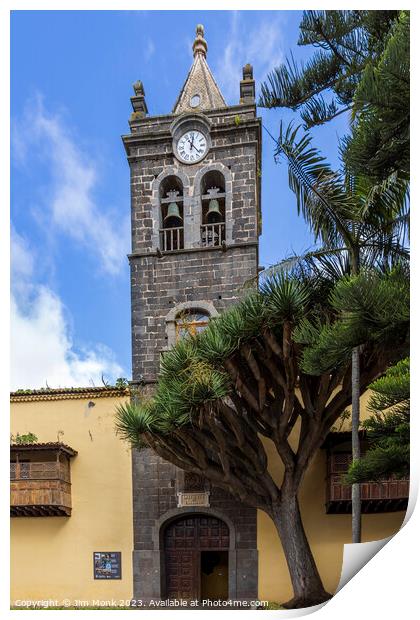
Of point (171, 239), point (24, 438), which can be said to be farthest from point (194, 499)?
point (171, 239)

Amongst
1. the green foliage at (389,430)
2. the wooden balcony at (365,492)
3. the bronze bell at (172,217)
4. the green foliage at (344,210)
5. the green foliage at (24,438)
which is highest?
the bronze bell at (172,217)

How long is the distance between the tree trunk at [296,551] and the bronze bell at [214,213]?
528 cm

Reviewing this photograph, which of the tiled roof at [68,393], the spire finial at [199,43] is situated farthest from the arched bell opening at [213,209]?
the spire finial at [199,43]

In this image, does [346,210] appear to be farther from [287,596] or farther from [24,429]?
[24,429]

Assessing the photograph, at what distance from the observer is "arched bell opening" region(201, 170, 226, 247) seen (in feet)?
37.6

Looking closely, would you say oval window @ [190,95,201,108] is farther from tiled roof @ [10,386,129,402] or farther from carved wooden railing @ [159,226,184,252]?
tiled roof @ [10,386,129,402]

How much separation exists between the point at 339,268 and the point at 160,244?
15.4ft

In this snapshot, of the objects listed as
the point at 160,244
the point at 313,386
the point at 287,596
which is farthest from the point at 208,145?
the point at 287,596

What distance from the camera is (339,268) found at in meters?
7.71

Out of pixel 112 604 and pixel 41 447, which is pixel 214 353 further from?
pixel 41 447

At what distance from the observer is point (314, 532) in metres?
9.26

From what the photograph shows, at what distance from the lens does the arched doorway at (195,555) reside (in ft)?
34.0

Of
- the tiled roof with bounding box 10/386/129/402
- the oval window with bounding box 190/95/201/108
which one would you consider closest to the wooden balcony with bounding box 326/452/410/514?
the tiled roof with bounding box 10/386/129/402

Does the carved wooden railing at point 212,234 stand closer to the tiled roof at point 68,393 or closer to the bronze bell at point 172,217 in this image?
the bronze bell at point 172,217
